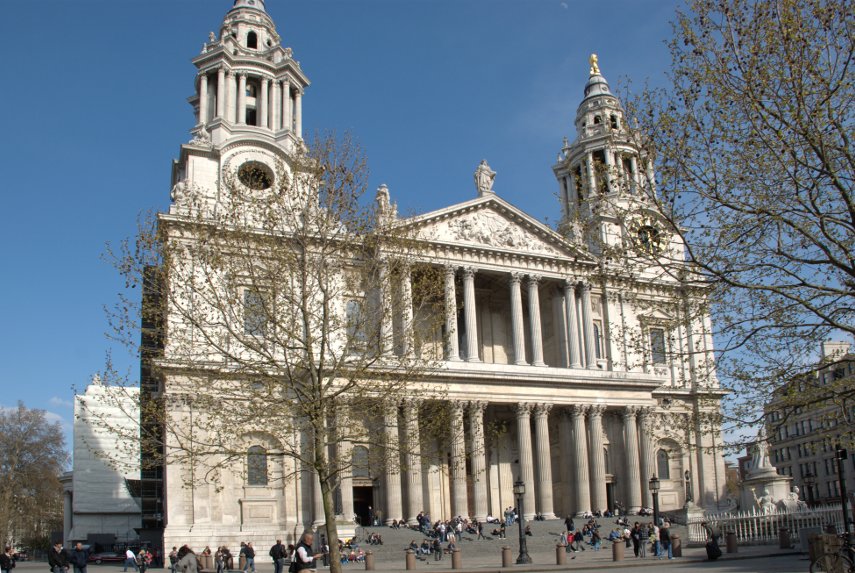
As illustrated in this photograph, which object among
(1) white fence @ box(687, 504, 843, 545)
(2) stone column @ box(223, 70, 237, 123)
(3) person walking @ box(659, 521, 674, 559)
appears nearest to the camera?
(3) person walking @ box(659, 521, 674, 559)

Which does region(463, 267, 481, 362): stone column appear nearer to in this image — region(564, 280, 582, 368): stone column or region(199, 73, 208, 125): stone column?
region(564, 280, 582, 368): stone column

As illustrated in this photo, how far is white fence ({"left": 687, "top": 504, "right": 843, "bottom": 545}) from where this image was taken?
1406 inches

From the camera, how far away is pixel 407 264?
27656 millimetres

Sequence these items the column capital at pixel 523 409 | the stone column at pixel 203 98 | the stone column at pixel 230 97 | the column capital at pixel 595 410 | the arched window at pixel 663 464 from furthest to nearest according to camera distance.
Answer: the arched window at pixel 663 464
the stone column at pixel 230 97
the stone column at pixel 203 98
the column capital at pixel 595 410
the column capital at pixel 523 409

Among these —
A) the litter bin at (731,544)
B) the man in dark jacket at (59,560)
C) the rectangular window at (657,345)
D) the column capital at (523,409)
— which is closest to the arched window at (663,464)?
the rectangular window at (657,345)

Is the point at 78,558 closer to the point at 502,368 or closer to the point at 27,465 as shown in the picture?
the point at 502,368

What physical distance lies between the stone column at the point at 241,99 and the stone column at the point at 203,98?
1979 mm

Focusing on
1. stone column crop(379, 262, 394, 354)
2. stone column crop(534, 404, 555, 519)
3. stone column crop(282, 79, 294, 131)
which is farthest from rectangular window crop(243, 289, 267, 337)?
stone column crop(282, 79, 294, 131)

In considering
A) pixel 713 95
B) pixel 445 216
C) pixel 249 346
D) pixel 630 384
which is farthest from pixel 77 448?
pixel 713 95

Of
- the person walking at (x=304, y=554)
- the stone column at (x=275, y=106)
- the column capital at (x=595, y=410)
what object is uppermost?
the stone column at (x=275, y=106)

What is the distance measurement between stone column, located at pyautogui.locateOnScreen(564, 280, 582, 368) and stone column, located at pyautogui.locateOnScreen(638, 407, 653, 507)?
490cm

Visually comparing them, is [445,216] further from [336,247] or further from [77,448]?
[77,448]

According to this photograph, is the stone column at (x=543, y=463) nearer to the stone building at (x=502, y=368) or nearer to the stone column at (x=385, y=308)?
the stone building at (x=502, y=368)

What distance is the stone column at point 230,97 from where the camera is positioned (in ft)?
174
